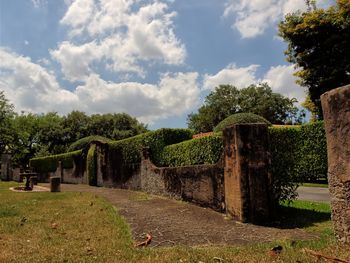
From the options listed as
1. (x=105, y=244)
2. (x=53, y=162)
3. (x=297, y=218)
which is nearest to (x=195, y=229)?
(x=105, y=244)

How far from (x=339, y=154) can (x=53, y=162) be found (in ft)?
95.0

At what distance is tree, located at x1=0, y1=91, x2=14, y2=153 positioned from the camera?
123ft

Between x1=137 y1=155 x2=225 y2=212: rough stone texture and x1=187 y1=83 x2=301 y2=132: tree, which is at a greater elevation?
x1=187 y1=83 x2=301 y2=132: tree

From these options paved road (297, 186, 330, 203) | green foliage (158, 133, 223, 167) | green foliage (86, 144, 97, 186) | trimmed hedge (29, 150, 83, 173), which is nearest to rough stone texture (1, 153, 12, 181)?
trimmed hedge (29, 150, 83, 173)

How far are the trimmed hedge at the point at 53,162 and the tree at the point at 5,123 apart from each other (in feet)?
23.3

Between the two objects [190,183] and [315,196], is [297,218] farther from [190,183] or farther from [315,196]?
[315,196]

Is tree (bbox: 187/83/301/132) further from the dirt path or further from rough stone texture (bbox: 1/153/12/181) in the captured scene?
the dirt path

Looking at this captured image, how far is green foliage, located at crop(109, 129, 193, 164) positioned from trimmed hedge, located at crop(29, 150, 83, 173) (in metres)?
8.87

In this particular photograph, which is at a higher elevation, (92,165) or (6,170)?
(92,165)

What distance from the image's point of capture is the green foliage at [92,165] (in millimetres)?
21656

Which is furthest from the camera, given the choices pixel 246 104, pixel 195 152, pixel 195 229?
pixel 246 104

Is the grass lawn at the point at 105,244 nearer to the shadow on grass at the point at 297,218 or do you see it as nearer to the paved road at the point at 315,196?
the shadow on grass at the point at 297,218

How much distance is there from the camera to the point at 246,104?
46.1m

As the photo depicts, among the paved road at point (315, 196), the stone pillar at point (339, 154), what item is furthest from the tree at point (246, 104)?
the stone pillar at point (339, 154)
